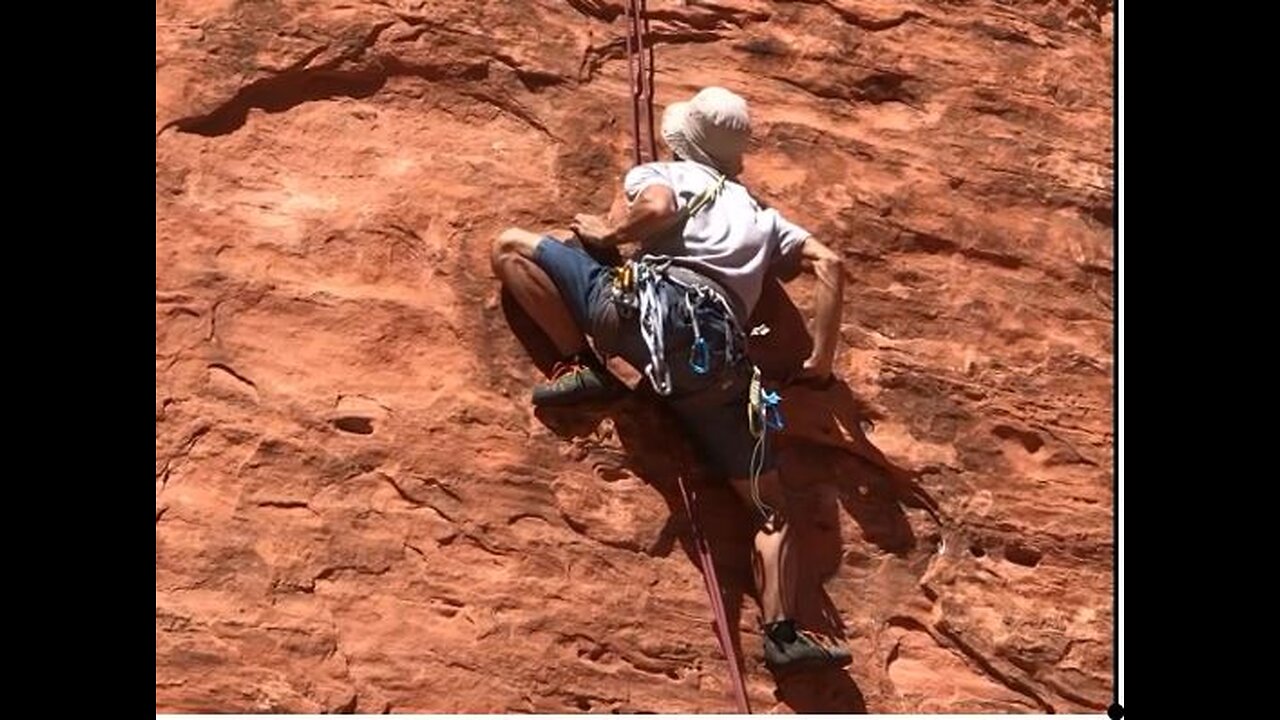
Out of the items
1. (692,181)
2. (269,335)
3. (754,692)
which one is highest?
(692,181)

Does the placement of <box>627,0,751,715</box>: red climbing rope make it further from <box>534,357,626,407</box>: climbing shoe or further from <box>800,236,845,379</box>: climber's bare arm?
<box>800,236,845,379</box>: climber's bare arm

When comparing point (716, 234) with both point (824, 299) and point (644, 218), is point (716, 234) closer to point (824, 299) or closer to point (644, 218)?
point (644, 218)

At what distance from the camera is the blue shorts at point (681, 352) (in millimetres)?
7480

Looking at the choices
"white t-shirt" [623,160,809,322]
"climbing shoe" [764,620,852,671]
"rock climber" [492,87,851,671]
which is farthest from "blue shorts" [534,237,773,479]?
"climbing shoe" [764,620,852,671]

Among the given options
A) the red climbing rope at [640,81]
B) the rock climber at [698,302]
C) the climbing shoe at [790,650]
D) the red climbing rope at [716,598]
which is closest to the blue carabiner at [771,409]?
the rock climber at [698,302]

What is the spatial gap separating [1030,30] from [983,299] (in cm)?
90

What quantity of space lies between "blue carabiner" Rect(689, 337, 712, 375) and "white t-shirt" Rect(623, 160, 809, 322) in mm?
206

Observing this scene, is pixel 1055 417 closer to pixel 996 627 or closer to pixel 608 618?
pixel 996 627

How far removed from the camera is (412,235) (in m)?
7.68

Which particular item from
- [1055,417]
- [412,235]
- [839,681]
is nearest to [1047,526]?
[1055,417]

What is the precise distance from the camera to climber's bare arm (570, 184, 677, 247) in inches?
292

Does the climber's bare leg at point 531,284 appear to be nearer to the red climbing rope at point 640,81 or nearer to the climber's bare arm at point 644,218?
the climber's bare arm at point 644,218

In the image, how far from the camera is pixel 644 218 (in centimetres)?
743

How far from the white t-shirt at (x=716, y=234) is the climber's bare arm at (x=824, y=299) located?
0.42 ft
